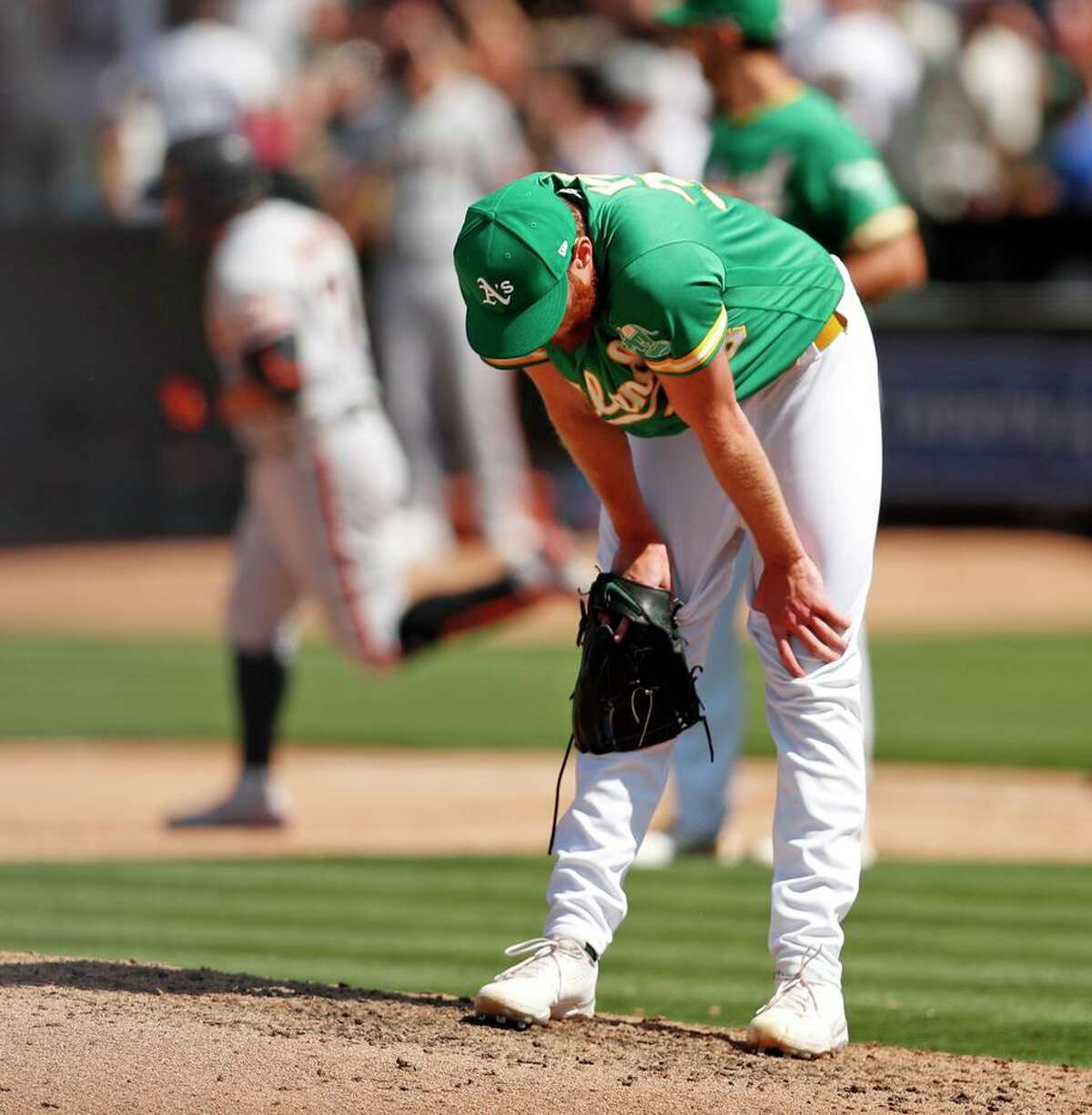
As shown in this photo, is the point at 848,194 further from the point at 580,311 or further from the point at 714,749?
the point at 580,311

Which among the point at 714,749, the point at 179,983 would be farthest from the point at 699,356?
Result: the point at 714,749

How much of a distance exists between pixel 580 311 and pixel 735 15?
261cm

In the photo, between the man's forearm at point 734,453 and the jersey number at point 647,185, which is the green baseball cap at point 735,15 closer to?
the jersey number at point 647,185

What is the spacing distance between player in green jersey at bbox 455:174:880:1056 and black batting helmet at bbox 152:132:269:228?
Answer: 304cm

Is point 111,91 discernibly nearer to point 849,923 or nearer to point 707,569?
point 849,923

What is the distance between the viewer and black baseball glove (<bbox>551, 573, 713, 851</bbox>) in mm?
4180

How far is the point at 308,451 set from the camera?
23.5 feet

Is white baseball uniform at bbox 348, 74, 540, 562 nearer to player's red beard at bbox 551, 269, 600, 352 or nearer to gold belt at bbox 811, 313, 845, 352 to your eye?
gold belt at bbox 811, 313, 845, 352

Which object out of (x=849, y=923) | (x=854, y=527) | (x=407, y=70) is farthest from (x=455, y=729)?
(x=854, y=527)

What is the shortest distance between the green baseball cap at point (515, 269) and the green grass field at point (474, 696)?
17.0 feet

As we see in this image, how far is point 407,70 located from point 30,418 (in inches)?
151

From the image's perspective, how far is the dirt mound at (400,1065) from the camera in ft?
11.8

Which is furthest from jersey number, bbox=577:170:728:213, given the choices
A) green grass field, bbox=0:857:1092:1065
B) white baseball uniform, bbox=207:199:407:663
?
white baseball uniform, bbox=207:199:407:663

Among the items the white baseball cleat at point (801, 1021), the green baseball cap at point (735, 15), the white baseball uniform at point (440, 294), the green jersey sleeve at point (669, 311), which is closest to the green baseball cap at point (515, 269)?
the green jersey sleeve at point (669, 311)
